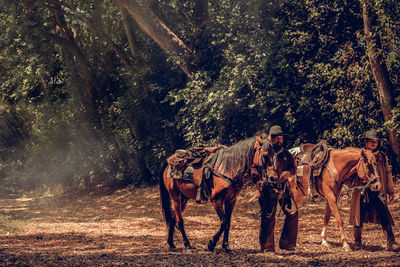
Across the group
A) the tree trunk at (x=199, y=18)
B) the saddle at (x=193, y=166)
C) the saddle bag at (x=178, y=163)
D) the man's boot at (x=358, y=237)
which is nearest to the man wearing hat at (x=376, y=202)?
the man's boot at (x=358, y=237)

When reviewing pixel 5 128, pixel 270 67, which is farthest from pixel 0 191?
pixel 270 67

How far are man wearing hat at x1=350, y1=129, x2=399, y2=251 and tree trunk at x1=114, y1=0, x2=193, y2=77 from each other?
1046 cm

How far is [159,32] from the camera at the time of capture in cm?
1719

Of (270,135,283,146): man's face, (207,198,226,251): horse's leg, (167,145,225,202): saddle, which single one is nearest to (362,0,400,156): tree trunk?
(167,145,225,202): saddle

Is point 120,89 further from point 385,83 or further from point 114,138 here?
point 385,83

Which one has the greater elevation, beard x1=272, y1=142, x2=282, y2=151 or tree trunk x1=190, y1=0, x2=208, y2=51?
tree trunk x1=190, y1=0, x2=208, y2=51

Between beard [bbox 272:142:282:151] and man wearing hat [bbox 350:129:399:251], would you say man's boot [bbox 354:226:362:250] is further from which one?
beard [bbox 272:142:282:151]

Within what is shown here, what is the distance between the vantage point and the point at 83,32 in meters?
22.9

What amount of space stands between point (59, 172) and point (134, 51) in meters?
9.86

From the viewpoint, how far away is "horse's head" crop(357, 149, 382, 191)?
7367mm

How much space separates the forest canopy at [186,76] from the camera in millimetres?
13352

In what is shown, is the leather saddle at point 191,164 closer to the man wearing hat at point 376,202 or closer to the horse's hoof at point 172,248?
the horse's hoof at point 172,248

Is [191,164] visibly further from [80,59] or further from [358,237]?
[80,59]

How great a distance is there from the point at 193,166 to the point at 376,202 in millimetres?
3258
